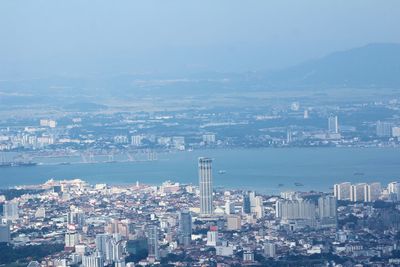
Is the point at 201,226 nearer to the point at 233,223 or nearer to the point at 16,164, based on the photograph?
the point at 233,223

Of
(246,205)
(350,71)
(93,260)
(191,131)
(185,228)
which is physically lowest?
(93,260)

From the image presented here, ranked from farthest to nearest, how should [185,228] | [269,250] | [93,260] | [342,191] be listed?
[342,191] → [185,228] → [269,250] → [93,260]

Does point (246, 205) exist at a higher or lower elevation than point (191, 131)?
lower

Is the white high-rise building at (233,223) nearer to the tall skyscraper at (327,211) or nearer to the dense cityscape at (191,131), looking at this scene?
the tall skyscraper at (327,211)

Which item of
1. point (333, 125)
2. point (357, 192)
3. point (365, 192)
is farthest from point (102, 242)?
point (333, 125)

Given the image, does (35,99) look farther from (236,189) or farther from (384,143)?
(236,189)
